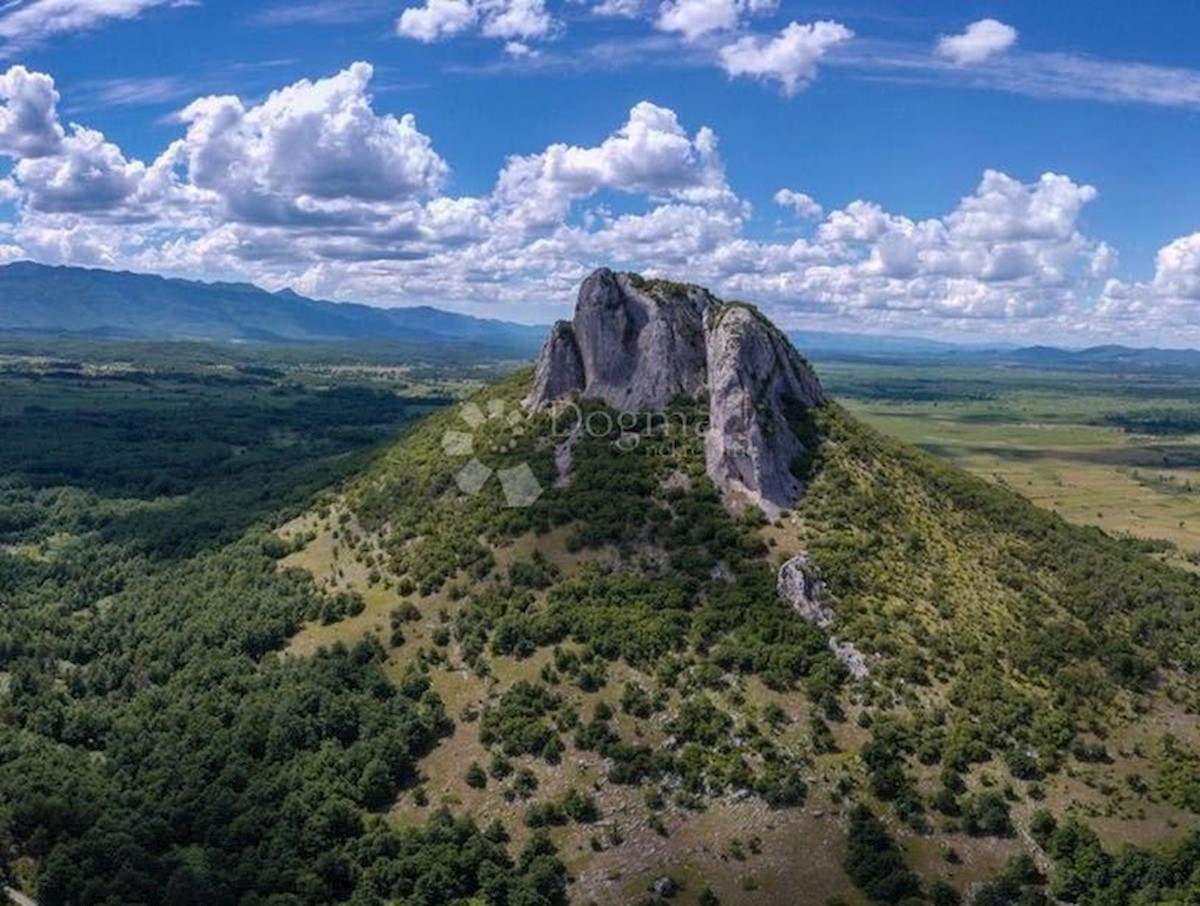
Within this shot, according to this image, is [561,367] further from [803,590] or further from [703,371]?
[803,590]

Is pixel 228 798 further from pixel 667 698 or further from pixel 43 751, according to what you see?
pixel 667 698

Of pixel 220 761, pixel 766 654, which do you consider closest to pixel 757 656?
pixel 766 654

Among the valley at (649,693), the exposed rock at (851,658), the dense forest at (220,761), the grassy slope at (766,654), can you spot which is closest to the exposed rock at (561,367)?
the grassy slope at (766,654)

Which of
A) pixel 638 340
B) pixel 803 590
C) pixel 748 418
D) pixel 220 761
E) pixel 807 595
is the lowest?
pixel 220 761


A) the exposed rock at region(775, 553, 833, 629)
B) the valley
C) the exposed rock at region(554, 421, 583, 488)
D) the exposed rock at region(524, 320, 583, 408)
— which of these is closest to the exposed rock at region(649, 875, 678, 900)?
the valley

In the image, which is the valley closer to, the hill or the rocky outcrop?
the hill

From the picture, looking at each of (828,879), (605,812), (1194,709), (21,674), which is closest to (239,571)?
(21,674)
